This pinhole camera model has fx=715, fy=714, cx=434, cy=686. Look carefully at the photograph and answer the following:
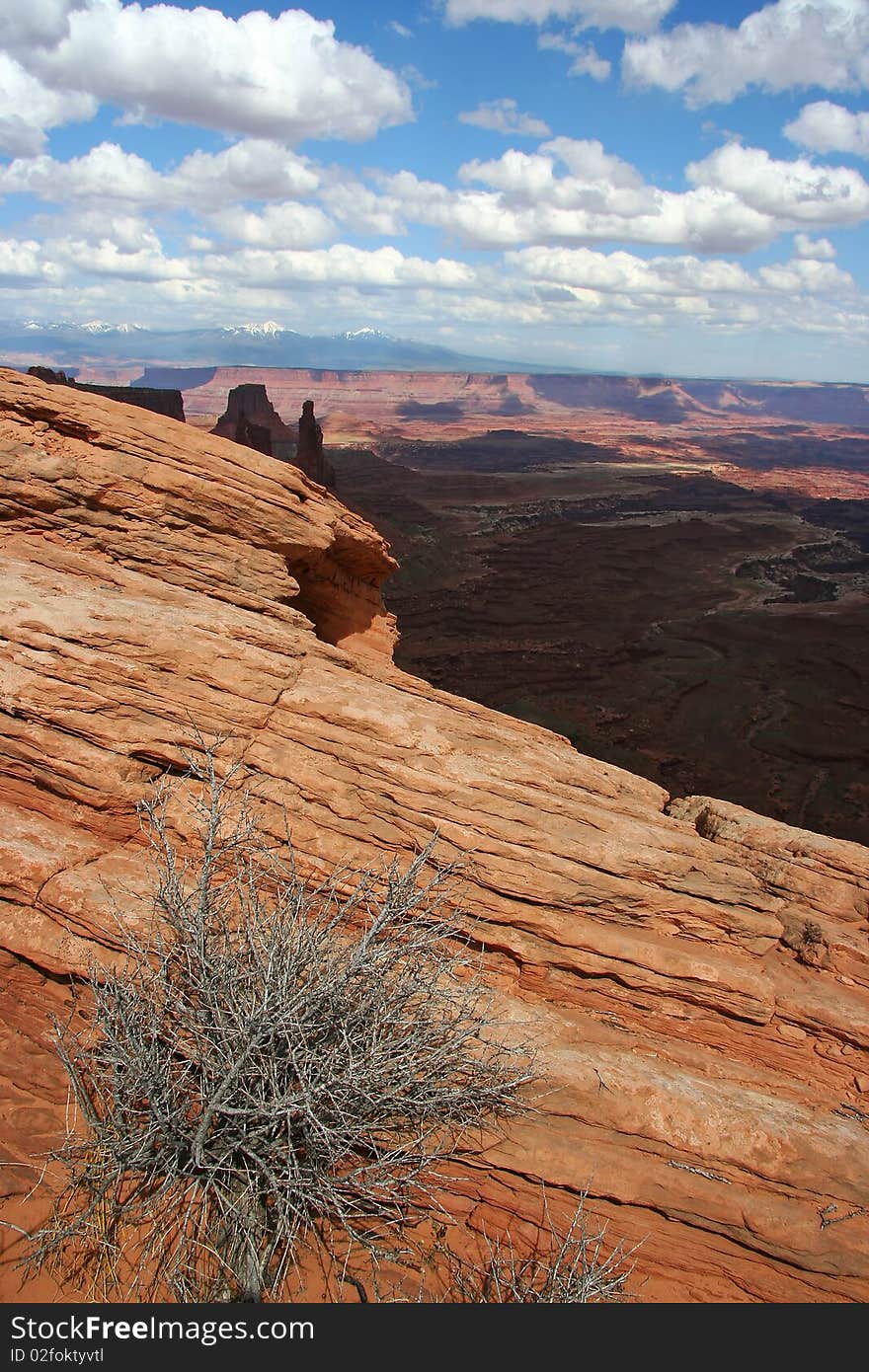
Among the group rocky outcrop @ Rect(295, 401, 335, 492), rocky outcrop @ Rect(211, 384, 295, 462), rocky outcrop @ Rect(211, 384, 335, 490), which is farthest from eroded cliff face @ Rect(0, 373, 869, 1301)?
rocky outcrop @ Rect(211, 384, 295, 462)

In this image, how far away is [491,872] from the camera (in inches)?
242

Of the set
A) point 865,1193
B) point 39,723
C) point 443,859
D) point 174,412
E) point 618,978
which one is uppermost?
point 174,412

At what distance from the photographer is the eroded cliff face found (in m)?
4.85

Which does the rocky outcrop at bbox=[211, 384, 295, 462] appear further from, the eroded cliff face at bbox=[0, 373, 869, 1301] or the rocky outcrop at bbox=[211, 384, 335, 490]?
the eroded cliff face at bbox=[0, 373, 869, 1301]

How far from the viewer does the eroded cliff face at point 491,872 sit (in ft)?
15.9

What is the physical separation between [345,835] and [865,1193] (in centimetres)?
462

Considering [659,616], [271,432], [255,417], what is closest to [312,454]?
[271,432]

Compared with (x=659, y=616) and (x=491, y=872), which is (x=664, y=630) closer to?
(x=659, y=616)

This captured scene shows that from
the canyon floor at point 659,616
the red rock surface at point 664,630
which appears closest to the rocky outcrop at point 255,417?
the red rock surface at point 664,630

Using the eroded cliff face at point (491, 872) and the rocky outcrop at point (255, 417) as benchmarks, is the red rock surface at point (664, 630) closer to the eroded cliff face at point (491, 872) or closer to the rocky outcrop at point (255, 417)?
the rocky outcrop at point (255, 417)

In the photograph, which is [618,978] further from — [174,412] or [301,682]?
[174,412]

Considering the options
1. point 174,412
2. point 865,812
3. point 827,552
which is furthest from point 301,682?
point 827,552

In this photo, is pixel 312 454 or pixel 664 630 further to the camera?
pixel 312 454
